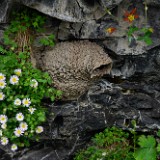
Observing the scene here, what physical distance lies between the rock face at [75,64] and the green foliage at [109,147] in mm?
561

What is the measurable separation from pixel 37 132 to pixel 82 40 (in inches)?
38.5

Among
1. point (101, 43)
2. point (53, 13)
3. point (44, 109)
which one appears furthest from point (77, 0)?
point (44, 109)

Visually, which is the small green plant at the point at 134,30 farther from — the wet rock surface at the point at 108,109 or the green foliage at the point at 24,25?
the green foliage at the point at 24,25

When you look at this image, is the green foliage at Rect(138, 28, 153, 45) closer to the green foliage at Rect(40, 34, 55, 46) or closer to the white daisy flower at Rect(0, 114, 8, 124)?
the green foliage at Rect(40, 34, 55, 46)

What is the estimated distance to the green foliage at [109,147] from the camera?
3779mm

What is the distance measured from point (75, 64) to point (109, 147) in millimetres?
968

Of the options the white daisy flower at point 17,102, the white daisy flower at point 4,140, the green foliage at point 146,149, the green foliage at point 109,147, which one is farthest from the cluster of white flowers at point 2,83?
the green foliage at point 146,149

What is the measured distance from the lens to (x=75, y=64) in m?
3.57

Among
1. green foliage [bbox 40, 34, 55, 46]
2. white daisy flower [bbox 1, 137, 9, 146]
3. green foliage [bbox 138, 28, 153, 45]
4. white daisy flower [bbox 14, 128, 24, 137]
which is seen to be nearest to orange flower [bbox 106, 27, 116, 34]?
green foliage [bbox 138, 28, 153, 45]

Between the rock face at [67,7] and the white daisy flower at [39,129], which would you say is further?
the white daisy flower at [39,129]

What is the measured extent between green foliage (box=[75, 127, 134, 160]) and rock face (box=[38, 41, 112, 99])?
0.56 meters

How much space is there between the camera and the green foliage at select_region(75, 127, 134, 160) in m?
3.78

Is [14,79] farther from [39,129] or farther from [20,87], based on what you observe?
[39,129]

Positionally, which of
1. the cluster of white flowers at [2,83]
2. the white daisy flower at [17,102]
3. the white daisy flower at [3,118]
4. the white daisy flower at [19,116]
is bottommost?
the white daisy flower at [3,118]
